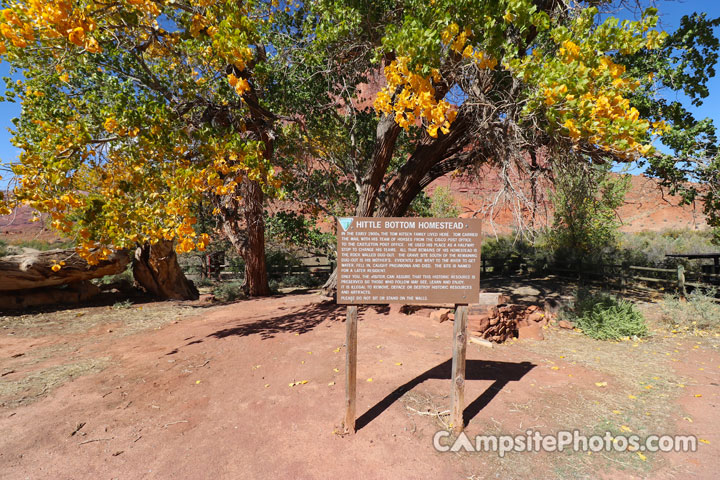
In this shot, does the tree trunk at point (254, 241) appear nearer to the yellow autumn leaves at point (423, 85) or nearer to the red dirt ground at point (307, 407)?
the red dirt ground at point (307, 407)

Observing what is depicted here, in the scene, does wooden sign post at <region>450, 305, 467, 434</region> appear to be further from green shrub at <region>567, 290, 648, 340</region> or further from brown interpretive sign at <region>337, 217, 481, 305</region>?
green shrub at <region>567, 290, 648, 340</region>

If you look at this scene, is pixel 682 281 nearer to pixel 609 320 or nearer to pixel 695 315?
pixel 695 315

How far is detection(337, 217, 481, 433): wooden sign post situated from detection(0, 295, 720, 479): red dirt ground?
1.62 feet

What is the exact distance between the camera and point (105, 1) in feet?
17.9

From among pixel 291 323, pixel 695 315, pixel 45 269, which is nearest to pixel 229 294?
pixel 45 269

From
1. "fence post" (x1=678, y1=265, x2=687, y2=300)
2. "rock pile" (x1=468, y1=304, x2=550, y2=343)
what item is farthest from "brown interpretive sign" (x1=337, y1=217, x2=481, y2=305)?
"fence post" (x1=678, y1=265, x2=687, y2=300)

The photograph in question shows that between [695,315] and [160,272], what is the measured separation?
13.9 metres

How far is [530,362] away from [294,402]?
3.62 m

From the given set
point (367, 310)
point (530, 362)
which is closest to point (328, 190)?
point (367, 310)

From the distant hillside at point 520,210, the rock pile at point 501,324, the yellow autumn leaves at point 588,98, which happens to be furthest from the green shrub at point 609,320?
the yellow autumn leaves at point 588,98

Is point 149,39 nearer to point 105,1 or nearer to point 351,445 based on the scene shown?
point 105,1

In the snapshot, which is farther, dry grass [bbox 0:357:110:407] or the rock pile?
the rock pile

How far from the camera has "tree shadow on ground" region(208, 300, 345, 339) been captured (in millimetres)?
6777

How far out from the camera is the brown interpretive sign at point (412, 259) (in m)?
3.42
